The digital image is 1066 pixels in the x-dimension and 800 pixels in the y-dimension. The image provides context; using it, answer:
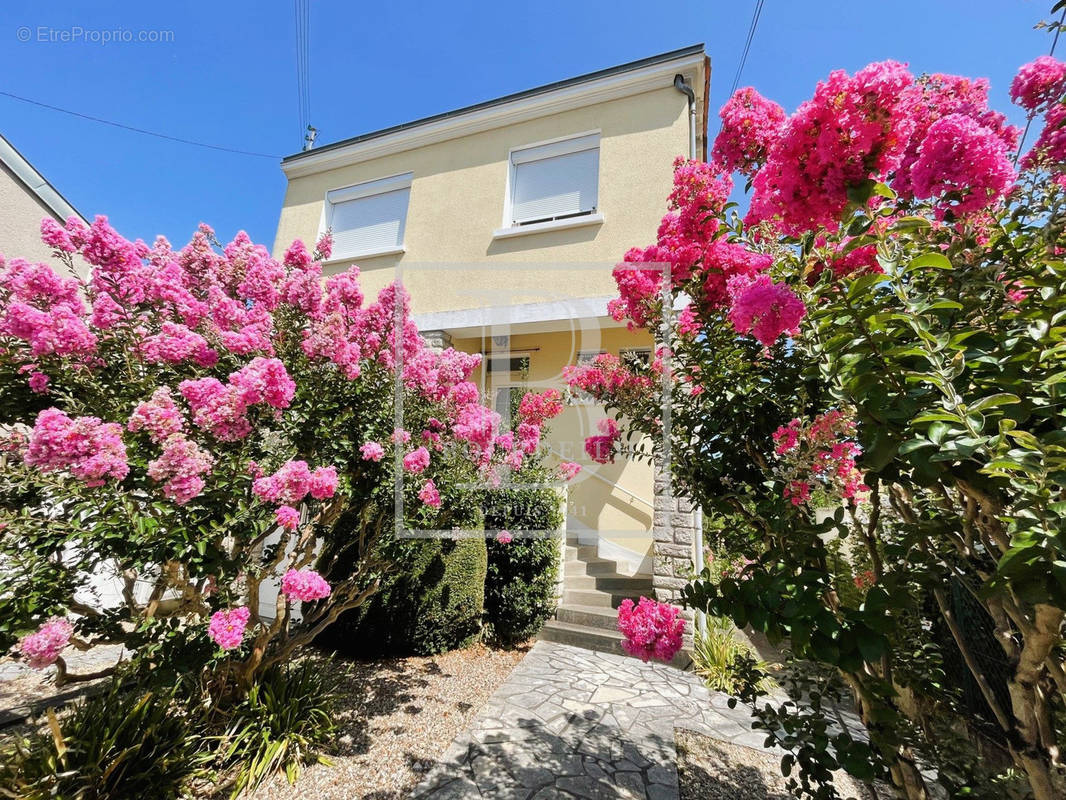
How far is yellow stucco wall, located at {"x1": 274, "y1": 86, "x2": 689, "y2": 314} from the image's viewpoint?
20.7 ft

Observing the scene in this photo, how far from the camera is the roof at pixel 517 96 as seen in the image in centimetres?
628

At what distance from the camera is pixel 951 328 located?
3.95ft

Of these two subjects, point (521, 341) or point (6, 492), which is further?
point (521, 341)

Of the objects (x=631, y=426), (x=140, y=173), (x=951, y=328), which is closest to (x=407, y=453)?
(x=631, y=426)

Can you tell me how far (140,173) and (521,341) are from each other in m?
7.43

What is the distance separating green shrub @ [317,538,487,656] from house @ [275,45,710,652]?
66.9 inches

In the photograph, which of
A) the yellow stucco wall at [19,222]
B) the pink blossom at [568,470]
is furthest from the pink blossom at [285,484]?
the yellow stucco wall at [19,222]

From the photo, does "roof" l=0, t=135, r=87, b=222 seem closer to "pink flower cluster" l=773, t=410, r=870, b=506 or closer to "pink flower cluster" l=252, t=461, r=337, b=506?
"pink flower cluster" l=252, t=461, r=337, b=506

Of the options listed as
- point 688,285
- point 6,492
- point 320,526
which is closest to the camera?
point 688,285

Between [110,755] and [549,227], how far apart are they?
6988mm

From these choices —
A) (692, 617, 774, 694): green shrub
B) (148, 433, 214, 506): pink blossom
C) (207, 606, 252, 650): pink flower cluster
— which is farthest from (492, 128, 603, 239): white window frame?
(207, 606, 252, 650): pink flower cluster

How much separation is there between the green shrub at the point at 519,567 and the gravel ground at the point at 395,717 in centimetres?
34

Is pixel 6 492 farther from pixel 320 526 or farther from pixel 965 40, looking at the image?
pixel 965 40

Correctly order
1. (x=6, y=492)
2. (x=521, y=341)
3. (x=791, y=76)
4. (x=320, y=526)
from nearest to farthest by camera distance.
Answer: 1. (x=6, y=492)
2. (x=320, y=526)
3. (x=791, y=76)
4. (x=521, y=341)
